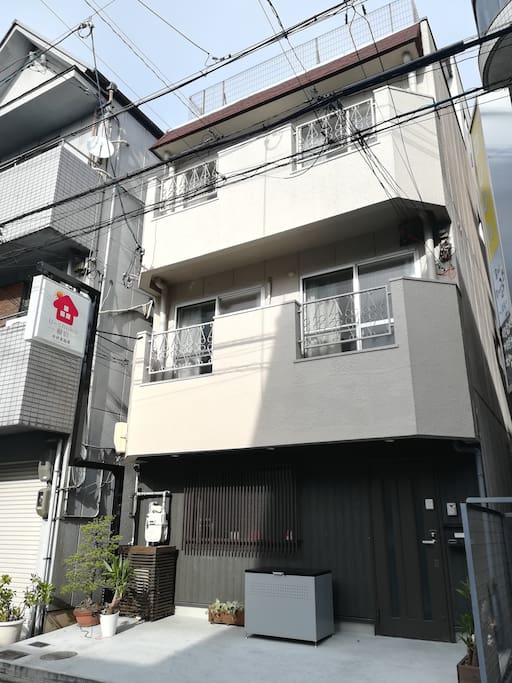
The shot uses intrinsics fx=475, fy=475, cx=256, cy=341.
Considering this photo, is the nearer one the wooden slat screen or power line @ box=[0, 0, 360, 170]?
power line @ box=[0, 0, 360, 170]

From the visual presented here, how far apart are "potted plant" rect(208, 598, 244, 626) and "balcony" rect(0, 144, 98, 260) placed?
7074mm

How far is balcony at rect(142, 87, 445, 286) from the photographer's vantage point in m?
7.32

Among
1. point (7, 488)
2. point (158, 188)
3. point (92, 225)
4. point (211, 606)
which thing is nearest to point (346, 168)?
point (158, 188)

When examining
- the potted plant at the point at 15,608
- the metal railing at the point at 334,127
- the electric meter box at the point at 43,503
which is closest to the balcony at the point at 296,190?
the metal railing at the point at 334,127

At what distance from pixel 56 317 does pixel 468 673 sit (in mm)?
7272

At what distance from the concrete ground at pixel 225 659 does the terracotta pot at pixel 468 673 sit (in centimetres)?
41

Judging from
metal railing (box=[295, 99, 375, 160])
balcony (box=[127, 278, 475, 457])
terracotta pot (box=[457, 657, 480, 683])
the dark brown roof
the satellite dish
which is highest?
the dark brown roof

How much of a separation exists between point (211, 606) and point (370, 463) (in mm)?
3462

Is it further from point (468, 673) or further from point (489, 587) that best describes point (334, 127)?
point (468, 673)

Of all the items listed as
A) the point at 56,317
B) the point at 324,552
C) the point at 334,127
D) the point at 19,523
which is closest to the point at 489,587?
the point at 324,552

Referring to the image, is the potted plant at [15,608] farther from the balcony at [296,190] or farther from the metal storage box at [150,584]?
the balcony at [296,190]

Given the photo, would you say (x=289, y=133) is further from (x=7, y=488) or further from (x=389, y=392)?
(x=7, y=488)

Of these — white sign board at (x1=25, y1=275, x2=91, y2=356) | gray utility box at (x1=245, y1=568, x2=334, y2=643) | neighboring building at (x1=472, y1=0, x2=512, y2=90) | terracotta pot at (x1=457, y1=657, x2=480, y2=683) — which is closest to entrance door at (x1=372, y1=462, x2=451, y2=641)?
gray utility box at (x1=245, y1=568, x2=334, y2=643)

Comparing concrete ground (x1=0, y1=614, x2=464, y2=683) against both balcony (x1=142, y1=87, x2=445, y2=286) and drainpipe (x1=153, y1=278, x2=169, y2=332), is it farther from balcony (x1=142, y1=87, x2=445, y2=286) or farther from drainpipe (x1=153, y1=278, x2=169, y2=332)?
balcony (x1=142, y1=87, x2=445, y2=286)
